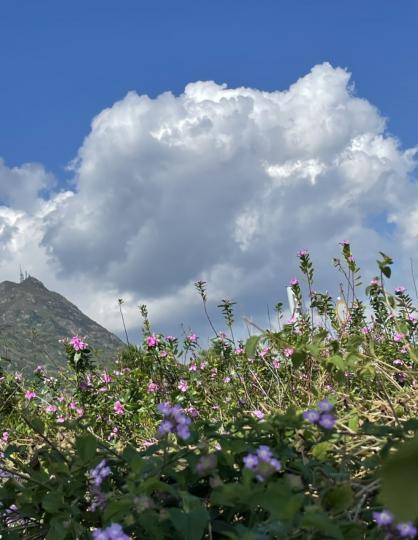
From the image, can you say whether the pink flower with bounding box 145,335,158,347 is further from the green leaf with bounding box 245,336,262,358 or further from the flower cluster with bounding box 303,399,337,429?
the flower cluster with bounding box 303,399,337,429

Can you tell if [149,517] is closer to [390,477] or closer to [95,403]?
[390,477]

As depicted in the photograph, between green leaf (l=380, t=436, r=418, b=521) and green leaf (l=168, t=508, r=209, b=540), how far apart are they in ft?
2.83

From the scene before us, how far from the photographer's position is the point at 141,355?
Answer: 679 centimetres

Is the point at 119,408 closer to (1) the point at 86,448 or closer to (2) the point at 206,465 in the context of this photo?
(1) the point at 86,448

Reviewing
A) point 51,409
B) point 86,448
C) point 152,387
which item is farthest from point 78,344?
point 86,448

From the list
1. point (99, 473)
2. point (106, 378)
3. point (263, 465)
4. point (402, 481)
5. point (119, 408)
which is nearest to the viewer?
point (402, 481)

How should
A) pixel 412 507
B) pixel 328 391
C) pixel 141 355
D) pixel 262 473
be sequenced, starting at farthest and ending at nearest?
pixel 141 355 < pixel 328 391 < pixel 262 473 < pixel 412 507

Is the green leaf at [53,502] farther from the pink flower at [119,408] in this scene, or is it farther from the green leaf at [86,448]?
the pink flower at [119,408]

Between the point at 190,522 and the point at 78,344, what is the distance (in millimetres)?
5135

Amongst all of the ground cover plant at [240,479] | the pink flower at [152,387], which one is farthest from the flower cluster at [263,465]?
the pink flower at [152,387]

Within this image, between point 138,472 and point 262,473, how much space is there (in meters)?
0.37

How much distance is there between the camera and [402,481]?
86 cm

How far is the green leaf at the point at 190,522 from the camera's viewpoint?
1.63 meters

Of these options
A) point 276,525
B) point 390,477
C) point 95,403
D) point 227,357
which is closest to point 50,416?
point 95,403
